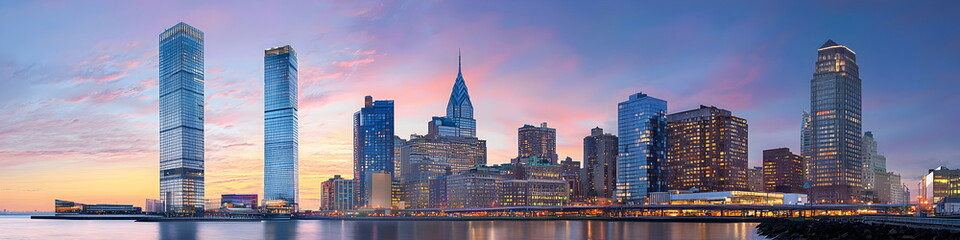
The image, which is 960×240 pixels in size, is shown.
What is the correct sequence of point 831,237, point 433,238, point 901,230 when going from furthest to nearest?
point 433,238 → point 831,237 → point 901,230

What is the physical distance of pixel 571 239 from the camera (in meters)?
122

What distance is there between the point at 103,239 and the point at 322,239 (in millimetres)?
36256

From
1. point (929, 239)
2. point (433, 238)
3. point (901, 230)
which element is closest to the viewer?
point (929, 239)

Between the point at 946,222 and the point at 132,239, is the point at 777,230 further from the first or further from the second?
the point at 132,239

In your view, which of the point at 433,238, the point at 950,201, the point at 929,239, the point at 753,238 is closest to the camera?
the point at 929,239

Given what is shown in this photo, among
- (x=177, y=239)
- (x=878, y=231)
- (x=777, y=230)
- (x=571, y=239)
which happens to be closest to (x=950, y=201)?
(x=777, y=230)

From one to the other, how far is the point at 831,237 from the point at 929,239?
22238 mm

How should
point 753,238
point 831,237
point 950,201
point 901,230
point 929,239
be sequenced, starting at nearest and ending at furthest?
point 929,239 → point 901,230 → point 831,237 → point 753,238 → point 950,201

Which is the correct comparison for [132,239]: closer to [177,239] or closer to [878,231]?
[177,239]

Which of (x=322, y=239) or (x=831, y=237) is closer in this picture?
(x=831, y=237)

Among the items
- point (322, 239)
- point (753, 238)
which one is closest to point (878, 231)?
point (753, 238)

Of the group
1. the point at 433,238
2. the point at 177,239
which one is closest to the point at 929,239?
the point at 433,238

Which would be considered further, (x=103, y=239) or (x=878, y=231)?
(x=103, y=239)

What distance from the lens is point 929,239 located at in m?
63.2
